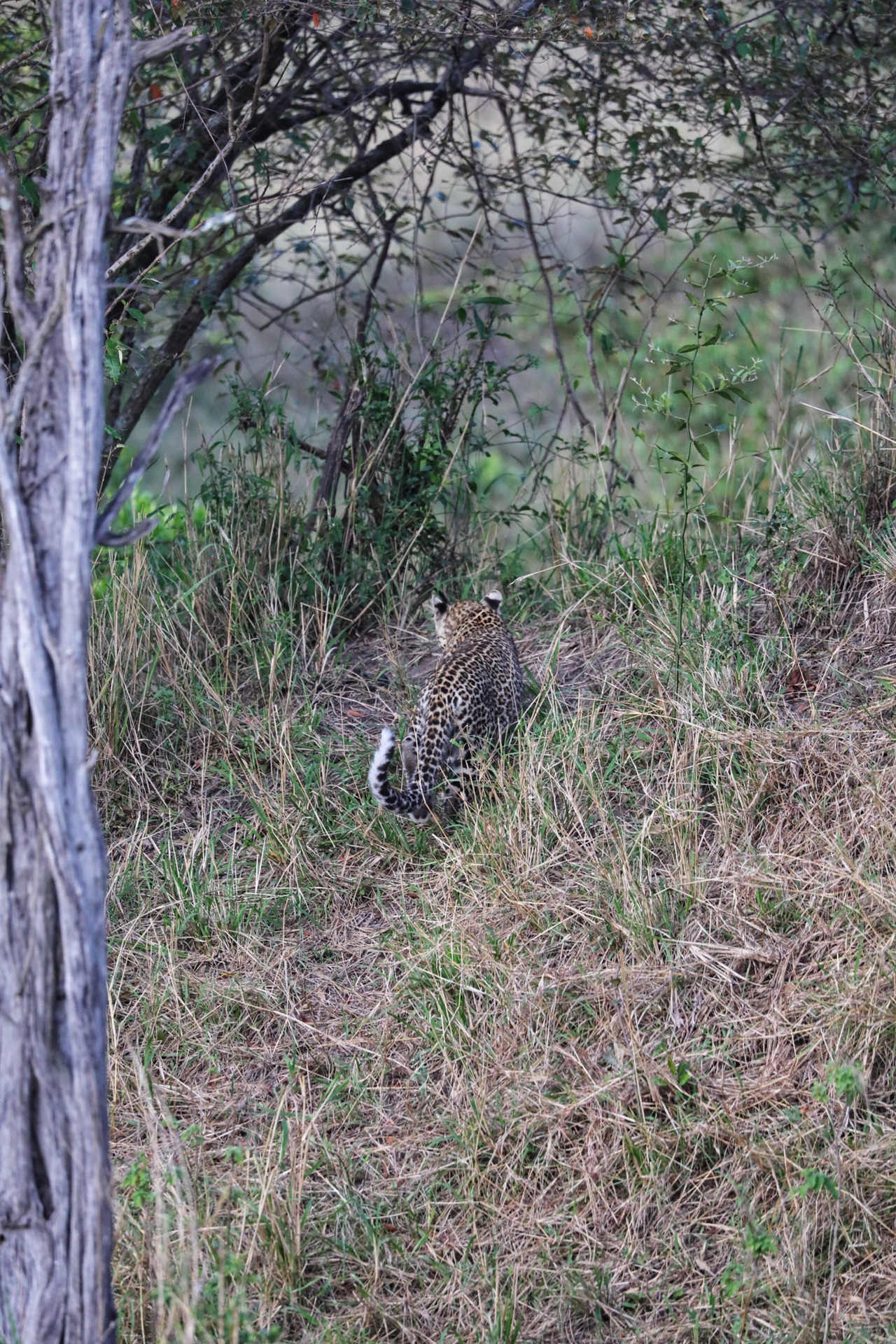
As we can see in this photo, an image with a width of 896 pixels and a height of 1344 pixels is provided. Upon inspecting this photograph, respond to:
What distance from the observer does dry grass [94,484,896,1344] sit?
3299mm

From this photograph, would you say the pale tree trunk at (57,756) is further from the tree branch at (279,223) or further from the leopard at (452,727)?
the tree branch at (279,223)

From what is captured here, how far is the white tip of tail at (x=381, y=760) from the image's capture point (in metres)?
4.43

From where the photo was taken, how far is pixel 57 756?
2.53 m

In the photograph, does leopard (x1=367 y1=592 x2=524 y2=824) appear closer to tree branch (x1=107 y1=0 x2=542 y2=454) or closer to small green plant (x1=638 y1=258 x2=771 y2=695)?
small green plant (x1=638 y1=258 x2=771 y2=695)

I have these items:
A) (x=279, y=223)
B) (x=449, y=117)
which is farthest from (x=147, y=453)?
(x=449, y=117)

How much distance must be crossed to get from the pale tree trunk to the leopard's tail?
188 centimetres

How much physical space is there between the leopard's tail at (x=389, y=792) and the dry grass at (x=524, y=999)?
0.55 feet

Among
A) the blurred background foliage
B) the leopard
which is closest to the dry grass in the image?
the leopard

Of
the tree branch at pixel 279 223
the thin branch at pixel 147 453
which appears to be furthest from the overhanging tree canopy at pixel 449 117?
the thin branch at pixel 147 453

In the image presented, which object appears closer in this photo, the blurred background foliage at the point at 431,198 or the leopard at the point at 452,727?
the leopard at the point at 452,727

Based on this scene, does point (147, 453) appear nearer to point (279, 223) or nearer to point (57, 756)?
point (57, 756)

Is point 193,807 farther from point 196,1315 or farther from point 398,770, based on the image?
point 196,1315

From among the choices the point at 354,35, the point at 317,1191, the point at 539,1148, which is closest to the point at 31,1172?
the point at 317,1191

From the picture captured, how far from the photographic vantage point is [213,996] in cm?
436
